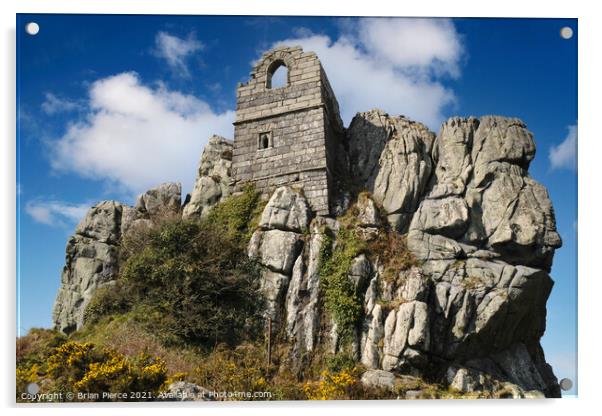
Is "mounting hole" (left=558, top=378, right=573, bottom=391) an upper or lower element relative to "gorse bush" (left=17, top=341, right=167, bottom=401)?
lower

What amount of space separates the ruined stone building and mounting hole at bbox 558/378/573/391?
7.97 meters

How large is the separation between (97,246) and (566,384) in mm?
14436

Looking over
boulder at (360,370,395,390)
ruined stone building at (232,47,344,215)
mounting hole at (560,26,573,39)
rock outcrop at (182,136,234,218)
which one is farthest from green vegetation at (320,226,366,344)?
mounting hole at (560,26,573,39)

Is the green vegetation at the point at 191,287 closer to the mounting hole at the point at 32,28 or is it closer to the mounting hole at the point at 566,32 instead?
Result: the mounting hole at the point at 32,28

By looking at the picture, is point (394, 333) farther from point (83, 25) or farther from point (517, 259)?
point (83, 25)

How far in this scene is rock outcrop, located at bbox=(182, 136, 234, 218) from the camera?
20.7 metres

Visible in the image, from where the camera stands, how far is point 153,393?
1198 centimetres

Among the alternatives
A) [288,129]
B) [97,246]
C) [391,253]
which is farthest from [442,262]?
[97,246]

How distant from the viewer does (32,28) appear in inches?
508

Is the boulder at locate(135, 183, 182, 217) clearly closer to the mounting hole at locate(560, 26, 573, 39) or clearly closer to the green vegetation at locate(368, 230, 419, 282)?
the green vegetation at locate(368, 230, 419, 282)

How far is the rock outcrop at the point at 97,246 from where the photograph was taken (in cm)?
1961

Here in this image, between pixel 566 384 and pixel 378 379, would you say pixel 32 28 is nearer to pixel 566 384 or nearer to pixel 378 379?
pixel 378 379

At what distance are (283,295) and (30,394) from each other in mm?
6861
